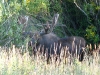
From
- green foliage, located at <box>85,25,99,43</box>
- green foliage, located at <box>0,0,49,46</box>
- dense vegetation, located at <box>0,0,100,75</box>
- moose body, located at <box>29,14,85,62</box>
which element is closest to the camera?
dense vegetation, located at <box>0,0,100,75</box>

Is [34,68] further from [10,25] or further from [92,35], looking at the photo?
[92,35]

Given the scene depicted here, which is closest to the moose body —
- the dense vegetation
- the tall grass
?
the dense vegetation

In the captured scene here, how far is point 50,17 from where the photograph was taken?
605 inches

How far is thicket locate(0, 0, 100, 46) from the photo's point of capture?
1228cm

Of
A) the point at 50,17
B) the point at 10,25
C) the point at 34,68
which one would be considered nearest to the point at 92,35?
the point at 50,17

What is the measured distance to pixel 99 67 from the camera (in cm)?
959

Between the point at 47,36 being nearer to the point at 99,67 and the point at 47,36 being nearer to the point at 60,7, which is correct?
the point at 60,7

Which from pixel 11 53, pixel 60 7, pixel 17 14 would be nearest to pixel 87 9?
pixel 60 7

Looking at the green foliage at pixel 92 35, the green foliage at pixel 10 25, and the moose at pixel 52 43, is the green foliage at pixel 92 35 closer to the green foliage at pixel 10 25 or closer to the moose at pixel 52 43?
the moose at pixel 52 43

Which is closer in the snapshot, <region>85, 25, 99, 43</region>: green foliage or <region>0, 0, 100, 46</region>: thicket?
<region>0, 0, 100, 46</region>: thicket

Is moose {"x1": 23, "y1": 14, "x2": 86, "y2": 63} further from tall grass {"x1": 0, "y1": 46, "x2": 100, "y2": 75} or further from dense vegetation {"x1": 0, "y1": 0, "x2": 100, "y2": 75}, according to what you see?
tall grass {"x1": 0, "y1": 46, "x2": 100, "y2": 75}

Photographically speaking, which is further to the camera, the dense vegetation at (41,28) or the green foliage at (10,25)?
the green foliage at (10,25)

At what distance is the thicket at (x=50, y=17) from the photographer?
12281 millimetres

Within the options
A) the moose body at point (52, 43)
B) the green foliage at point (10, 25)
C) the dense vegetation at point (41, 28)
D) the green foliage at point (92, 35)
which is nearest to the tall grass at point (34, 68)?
the dense vegetation at point (41, 28)
